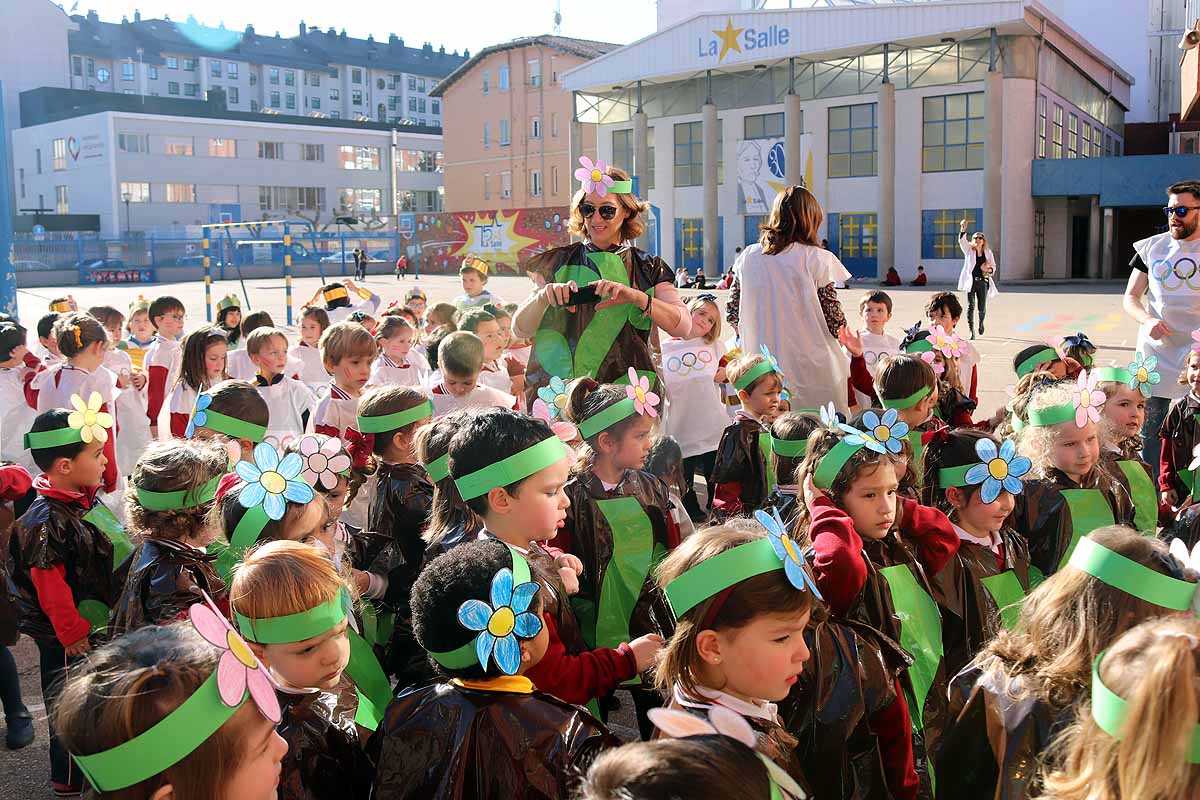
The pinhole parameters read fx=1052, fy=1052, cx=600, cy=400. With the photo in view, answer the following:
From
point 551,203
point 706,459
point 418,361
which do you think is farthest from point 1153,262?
point 551,203

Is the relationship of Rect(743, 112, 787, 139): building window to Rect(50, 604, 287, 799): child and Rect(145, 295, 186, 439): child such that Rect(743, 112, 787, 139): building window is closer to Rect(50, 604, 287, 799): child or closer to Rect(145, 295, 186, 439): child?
Rect(145, 295, 186, 439): child

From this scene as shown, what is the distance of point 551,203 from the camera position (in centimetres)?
5831

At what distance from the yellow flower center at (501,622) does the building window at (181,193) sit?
2418 inches

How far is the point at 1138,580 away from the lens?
6.88 feet

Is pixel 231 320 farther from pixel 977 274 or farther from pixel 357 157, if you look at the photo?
pixel 357 157

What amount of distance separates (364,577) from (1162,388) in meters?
4.46

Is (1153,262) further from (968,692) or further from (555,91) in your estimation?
(555,91)

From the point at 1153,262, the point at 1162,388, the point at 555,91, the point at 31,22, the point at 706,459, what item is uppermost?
the point at 31,22

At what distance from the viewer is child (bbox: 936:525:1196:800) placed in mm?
2078

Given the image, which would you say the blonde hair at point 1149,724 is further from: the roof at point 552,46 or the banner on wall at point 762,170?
the roof at point 552,46

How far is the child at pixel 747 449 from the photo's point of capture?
4714 mm

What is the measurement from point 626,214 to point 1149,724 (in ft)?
11.4

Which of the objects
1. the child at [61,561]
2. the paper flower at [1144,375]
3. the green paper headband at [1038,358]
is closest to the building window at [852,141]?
the green paper headband at [1038,358]

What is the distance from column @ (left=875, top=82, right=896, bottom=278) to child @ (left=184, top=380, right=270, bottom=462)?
3336 cm
